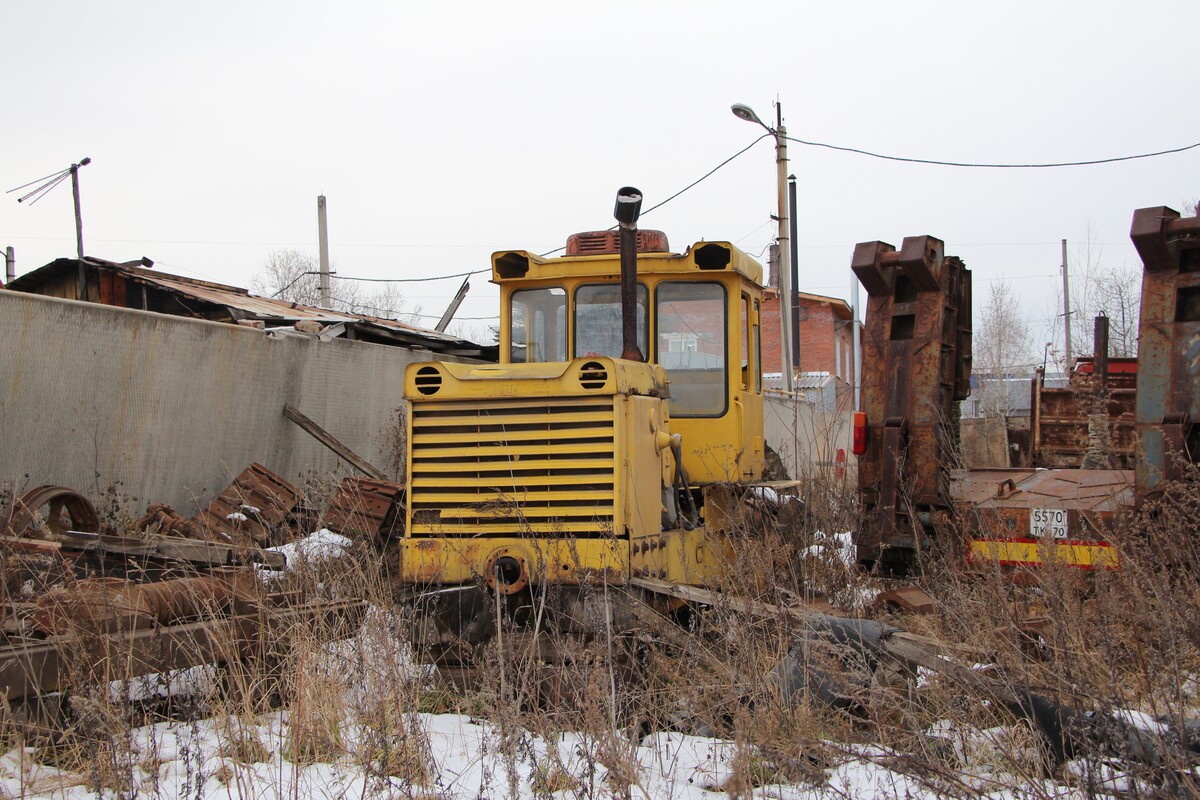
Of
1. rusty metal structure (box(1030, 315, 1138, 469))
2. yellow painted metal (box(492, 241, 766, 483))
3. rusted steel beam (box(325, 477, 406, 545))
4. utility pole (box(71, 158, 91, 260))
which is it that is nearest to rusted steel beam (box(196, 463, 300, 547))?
rusted steel beam (box(325, 477, 406, 545))

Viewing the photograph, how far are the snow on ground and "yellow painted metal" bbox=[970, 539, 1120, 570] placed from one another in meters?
2.39

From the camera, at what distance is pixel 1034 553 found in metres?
6.46

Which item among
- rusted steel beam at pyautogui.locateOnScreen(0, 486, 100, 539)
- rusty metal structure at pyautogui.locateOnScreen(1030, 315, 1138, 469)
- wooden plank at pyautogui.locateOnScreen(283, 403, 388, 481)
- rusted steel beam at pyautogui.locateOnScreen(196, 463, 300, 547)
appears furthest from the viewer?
wooden plank at pyautogui.locateOnScreen(283, 403, 388, 481)

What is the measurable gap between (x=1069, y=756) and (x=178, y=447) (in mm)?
8223

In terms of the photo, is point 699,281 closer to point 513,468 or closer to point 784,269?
point 513,468

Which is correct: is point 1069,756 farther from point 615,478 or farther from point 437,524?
point 437,524

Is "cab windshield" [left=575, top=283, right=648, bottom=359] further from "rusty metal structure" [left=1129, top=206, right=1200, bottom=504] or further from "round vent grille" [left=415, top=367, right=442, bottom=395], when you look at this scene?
"rusty metal structure" [left=1129, top=206, right=1200, bottom=504]

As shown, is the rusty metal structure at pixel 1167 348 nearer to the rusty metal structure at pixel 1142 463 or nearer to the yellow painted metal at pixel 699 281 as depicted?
the rusty metal structure at pixel 1142 463

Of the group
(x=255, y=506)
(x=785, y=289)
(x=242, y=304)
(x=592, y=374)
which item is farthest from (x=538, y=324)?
(x=785, y=289)

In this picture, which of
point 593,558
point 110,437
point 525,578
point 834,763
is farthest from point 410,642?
point 110,437

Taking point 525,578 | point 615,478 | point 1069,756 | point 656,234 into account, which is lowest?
point 1069,756

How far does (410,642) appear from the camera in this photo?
203 inches

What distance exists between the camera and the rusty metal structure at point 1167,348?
5.89m

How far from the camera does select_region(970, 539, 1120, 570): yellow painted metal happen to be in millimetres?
6029
